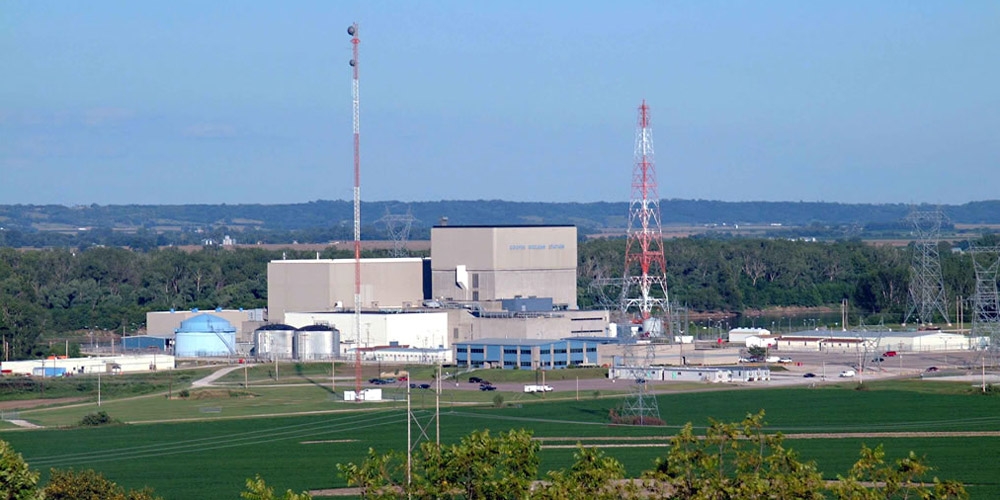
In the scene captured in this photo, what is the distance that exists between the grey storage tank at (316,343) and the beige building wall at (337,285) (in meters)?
7.34

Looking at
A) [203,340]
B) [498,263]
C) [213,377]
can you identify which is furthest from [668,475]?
[203,340]

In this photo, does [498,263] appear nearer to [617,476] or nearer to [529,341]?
[529,341]

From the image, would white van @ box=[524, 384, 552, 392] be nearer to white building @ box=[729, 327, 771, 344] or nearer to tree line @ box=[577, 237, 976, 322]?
white building @ box=[729, 327, 771, 344]

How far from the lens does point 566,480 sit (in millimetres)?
29156

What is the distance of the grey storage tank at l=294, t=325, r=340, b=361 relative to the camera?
349ft

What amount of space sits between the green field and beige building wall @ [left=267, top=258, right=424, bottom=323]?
22528mm

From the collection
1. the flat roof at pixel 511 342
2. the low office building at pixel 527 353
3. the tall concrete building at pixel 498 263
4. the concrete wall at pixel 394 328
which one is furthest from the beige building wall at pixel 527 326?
the tall concrete building at pixel 498 263

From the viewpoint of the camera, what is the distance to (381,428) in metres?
67.9

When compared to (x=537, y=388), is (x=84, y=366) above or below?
above

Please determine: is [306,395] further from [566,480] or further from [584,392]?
[566,480]

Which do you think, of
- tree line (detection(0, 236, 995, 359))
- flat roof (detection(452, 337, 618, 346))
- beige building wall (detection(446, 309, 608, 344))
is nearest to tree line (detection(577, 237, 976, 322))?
tree line (detection(0, 236, 995, 359))

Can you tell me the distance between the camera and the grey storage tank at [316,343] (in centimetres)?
10631

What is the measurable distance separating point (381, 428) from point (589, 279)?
10380 cm

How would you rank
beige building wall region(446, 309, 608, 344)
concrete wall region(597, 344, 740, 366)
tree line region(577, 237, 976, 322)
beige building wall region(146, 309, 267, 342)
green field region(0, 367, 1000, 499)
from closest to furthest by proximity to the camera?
1. green field region(0, 367, 1000, 499)
2. concrete wall region(597, 344, 740, 366)
3. beige building wall region(446, 309, 608, 344)
4. beige building wall region(146, 309, 267, 342)
5. tree line region(577, 237, 976, 322)
